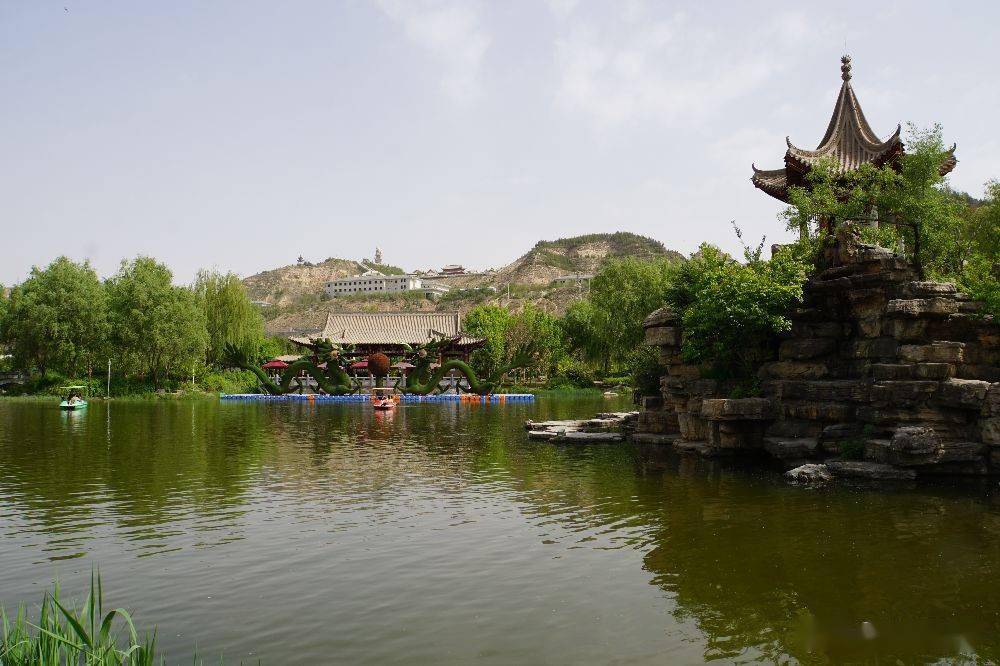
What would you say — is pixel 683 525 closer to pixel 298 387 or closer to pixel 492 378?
pixel 492 378

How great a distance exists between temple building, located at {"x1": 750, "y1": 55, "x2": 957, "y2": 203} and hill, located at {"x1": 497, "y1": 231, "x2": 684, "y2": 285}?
104 metres

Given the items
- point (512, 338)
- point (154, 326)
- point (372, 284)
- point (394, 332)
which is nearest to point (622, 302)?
point (512, 338)

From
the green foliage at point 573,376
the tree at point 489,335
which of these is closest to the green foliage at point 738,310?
the tree at point 489,335

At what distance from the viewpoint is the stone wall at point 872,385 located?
50.2ft

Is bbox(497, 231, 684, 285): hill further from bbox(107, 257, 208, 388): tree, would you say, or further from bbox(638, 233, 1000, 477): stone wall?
bbox(638, 233, 1000, 477): stone wall

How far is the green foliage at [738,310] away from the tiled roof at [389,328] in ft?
134

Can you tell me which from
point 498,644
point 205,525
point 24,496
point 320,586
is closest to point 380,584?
point 320,586

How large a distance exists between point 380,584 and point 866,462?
1176 cm

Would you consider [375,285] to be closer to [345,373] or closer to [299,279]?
[299,279]

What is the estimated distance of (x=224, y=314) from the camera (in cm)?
6041

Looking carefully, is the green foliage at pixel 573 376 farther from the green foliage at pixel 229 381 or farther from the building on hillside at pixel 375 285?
the building on hillside at pixel 375 285

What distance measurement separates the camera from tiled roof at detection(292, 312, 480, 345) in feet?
204

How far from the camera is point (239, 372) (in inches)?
2376

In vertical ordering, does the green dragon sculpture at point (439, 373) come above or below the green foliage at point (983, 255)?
below
